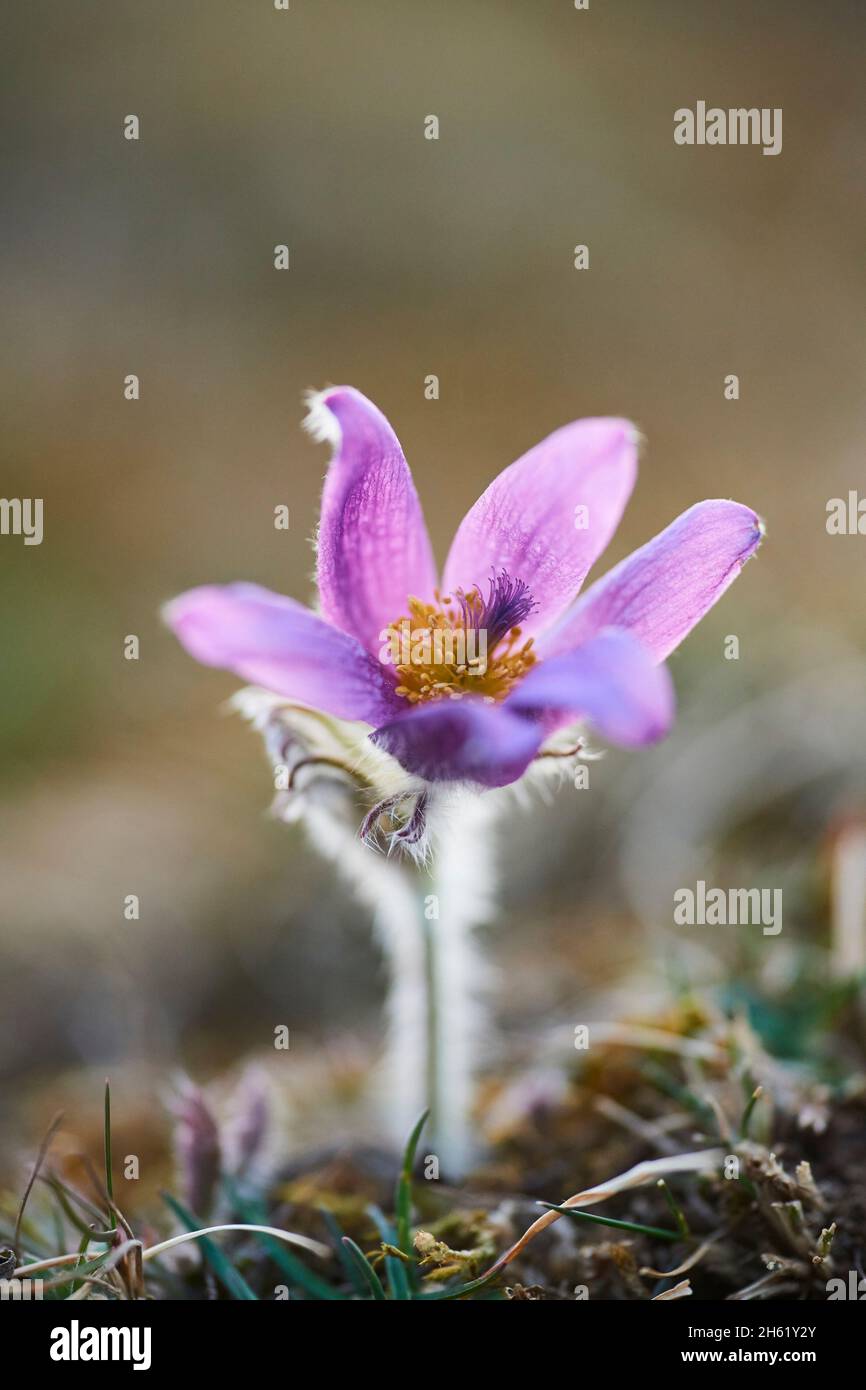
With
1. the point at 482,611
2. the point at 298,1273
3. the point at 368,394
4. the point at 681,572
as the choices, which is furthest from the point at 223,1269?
the point at 368,394

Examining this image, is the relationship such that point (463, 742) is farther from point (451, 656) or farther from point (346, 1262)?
point (346, 1262)

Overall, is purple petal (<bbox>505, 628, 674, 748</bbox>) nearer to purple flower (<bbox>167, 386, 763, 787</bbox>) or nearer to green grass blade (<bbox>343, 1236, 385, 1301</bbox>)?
purple flower (<bbox>167, 386, 763, 787</bbox>)

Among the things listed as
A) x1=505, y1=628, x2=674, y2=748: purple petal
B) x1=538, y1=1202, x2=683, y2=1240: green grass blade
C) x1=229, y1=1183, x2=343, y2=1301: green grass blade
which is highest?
x1=505, y1=628, x2=674, y2=748: purple petal

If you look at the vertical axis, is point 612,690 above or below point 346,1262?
above

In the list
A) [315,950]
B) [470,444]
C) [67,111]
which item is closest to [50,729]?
[315,950]

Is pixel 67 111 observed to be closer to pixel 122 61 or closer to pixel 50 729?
pixel 122 61

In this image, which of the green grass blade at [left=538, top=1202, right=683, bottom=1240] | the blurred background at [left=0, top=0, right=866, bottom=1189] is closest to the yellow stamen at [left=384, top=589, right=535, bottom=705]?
the green grass blade at [left=538, top=1202, right=683, bottom=1240]

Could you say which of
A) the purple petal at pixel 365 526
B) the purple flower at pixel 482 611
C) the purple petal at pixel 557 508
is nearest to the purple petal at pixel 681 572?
the purple flower at pixel 482 611
